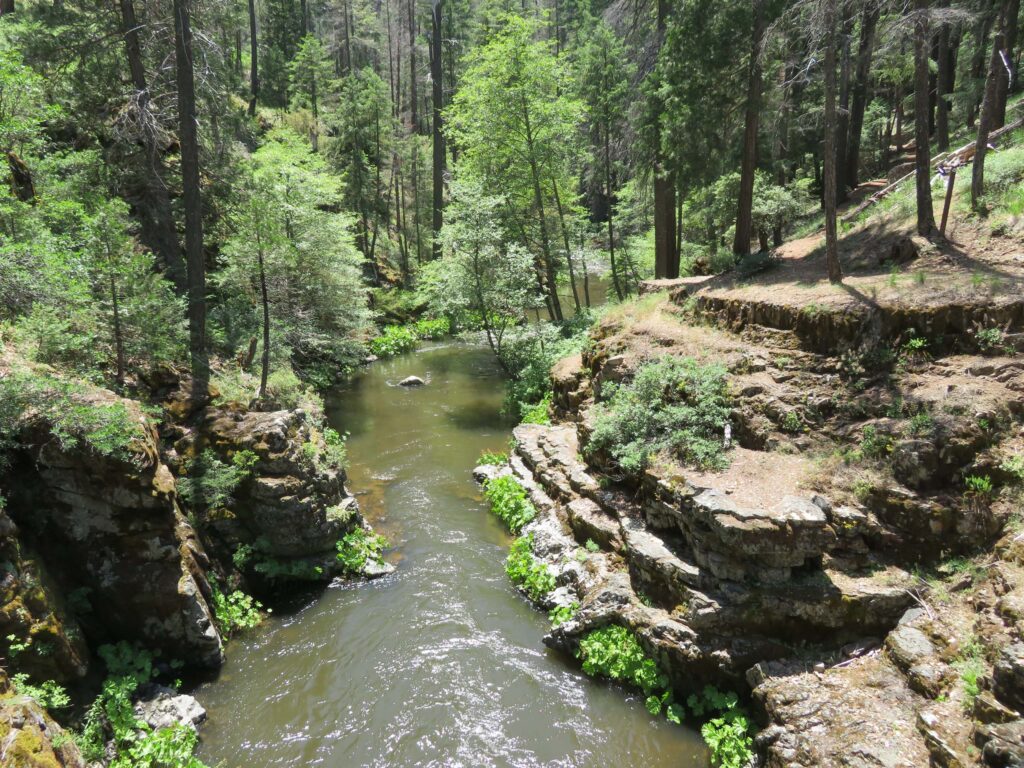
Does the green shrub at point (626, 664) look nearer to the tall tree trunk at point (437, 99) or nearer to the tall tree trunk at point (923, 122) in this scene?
the tall tree trunk at point (923, 122)

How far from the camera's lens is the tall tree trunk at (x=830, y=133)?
379 inches

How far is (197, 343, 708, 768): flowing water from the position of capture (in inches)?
261

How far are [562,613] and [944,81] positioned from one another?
74.2 feet

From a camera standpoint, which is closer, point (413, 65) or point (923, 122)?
point (923, 122)

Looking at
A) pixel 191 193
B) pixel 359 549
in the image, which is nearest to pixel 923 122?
pixel 359 549

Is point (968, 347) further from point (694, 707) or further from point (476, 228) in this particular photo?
point (476, 228)

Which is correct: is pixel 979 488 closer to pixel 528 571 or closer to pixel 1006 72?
pixel 528 571

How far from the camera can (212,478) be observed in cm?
909

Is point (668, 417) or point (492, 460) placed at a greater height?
point (668, 417)

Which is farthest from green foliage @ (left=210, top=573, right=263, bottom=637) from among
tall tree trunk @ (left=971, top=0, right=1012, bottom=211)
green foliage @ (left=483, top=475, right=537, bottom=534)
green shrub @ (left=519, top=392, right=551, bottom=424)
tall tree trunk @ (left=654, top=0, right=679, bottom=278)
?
tall tree trunk @ (left=654, top=0, right=679, bottom=278)

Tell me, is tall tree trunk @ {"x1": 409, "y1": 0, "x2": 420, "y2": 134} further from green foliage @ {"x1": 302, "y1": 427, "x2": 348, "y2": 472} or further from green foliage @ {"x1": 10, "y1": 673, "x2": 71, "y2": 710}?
green foliage @ {"x1": 10, "y1": 673, "x2": 71, "y2": 710}

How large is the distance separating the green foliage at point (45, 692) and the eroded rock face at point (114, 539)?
125 centimetres

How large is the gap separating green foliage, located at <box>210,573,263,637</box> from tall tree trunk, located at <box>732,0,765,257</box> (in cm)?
1447

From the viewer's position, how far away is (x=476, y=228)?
18.2 metres
